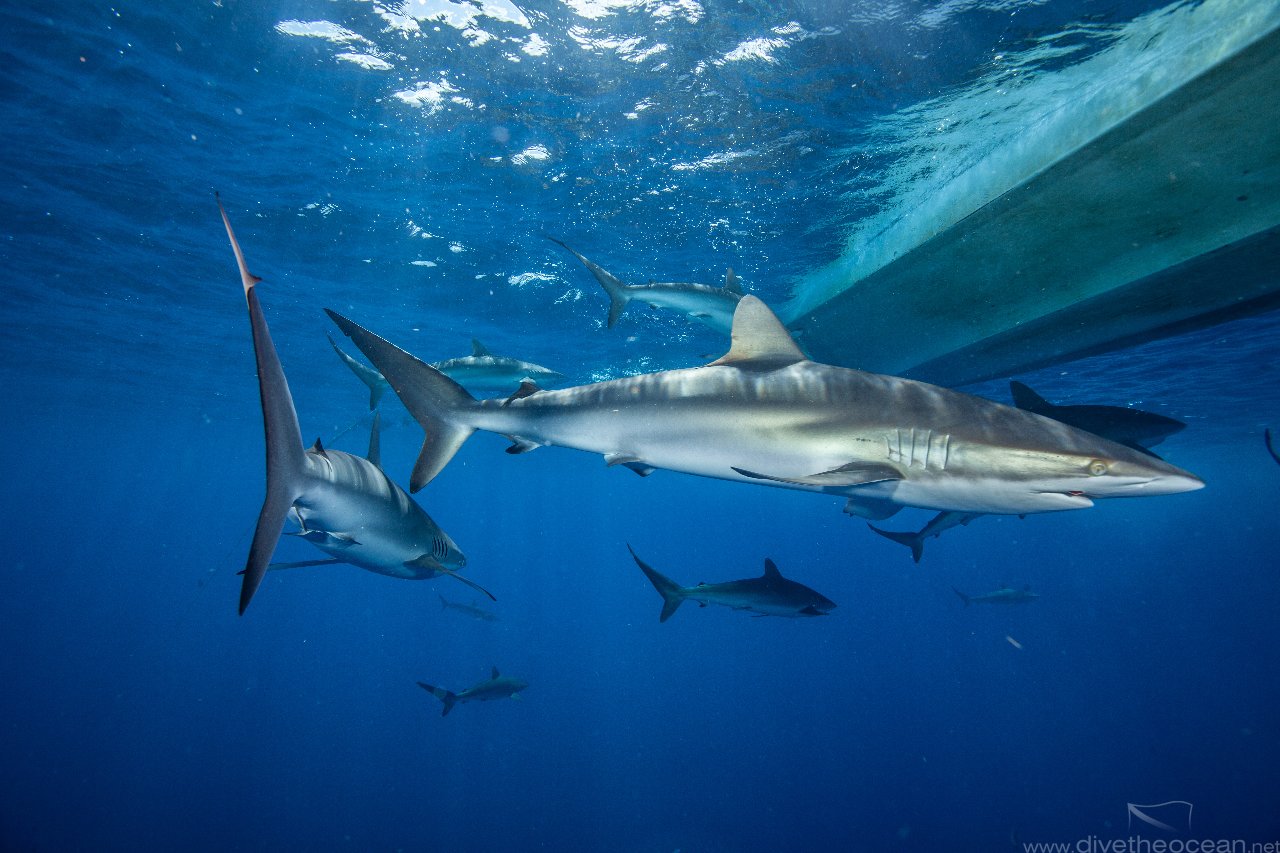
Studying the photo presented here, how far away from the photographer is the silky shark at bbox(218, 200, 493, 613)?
73.2 inches

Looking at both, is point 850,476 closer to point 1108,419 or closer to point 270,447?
point 270,447

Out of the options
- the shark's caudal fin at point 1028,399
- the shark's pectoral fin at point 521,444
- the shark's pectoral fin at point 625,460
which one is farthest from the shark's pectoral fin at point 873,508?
the shark's pectoral fin at point 521,444

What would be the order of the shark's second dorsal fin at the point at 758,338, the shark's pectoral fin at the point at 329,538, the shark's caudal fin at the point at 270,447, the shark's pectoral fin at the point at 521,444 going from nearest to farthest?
the shark's caudal fin at the point at 270,447
the shark's second dorsal fin at the point at 758,338
the shark's pectoral fin at the point at 521,444
the shark's pectoral fin at the point at 329,538

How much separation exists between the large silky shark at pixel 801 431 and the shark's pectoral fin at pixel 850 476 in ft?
0.03

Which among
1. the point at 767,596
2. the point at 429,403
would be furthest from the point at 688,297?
the point at 767,596

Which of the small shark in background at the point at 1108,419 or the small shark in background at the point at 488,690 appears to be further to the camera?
the small shark in background at the point at 488,690

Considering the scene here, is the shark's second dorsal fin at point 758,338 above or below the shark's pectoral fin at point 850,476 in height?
above

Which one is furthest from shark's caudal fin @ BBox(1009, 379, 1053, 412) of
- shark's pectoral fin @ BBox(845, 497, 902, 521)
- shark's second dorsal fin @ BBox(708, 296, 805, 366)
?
shark's second dorsal fin @ BBox(708, 296, 805, 366)

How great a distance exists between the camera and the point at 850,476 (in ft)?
8.61

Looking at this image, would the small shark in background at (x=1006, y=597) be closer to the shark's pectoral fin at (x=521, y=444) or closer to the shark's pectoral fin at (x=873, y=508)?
the shark's pectoral fin at (x=873, y=508)

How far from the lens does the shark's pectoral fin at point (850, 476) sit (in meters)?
2.54

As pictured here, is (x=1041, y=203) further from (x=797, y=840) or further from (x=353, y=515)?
(x=797, y=840)

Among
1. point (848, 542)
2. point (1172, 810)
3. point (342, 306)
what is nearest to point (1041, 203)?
point (342, 306)

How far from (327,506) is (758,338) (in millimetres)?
3196
